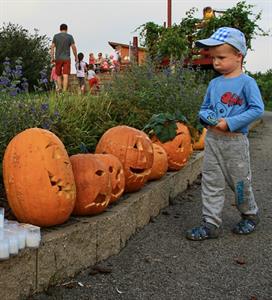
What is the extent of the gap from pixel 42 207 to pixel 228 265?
1286mm

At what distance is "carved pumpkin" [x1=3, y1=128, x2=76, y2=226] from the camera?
9.68 feet

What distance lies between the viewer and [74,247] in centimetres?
300

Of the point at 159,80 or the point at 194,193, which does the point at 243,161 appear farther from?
the point at 159,80

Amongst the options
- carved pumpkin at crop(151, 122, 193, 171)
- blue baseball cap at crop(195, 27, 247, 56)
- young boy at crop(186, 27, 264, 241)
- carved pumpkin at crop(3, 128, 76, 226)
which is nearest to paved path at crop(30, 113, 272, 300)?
young boy at crop(186, 27, 264, 241)

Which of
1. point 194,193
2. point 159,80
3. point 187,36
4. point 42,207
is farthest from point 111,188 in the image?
point 187,36

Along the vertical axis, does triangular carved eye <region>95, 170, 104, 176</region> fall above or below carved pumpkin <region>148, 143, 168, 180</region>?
above

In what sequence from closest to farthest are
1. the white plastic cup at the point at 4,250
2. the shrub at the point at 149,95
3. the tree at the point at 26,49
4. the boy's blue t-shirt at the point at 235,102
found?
the white plastic cup at the point at 4,250 < the boy's blue t-shirt at the point at 235,102 < the shrub at the point at 149,95 < the tree at the point at 26,49

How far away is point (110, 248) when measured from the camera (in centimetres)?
338

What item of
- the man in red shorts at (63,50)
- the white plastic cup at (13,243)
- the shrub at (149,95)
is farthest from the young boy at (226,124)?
the man in red shorts at (63,50)

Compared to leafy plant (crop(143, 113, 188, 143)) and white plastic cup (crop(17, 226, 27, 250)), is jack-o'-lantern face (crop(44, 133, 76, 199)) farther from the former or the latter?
leafy plant (crop(143, 113, 188, 143))

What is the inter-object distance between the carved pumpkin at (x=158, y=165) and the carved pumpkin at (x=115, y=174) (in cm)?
74

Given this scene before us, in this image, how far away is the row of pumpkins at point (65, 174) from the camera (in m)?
2.96

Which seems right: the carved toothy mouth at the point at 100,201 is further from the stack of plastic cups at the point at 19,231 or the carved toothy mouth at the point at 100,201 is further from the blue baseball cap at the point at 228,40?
the blue baseball cap at the point at 228,40

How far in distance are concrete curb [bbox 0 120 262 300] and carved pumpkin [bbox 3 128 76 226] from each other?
0.45 feet
